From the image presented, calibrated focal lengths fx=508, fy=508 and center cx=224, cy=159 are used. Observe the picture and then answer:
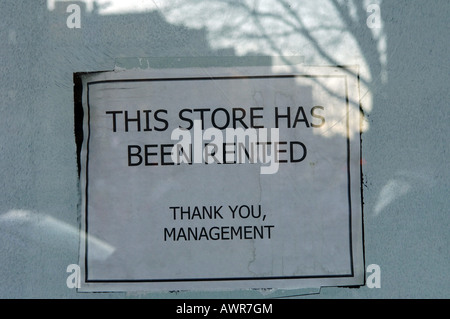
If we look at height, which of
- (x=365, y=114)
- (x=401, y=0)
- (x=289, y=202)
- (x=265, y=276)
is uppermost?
(x=401, y=0)

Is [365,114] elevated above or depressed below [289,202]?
above

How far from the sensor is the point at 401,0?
8.54 feet

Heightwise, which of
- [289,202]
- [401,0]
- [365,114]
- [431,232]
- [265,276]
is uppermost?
[401,0]

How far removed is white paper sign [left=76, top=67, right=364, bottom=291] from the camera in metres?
2.62

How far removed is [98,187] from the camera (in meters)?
2.64

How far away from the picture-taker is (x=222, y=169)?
8.61 ft

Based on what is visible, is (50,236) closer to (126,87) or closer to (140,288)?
(140,288)

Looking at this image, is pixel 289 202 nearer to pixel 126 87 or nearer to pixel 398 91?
pixel 398 91

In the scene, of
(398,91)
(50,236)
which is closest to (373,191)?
(398,91)

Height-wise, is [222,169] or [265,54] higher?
[265,54]

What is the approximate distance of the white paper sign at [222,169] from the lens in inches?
103

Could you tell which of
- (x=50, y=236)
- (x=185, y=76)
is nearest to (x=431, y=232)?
(x=185, y=76)
